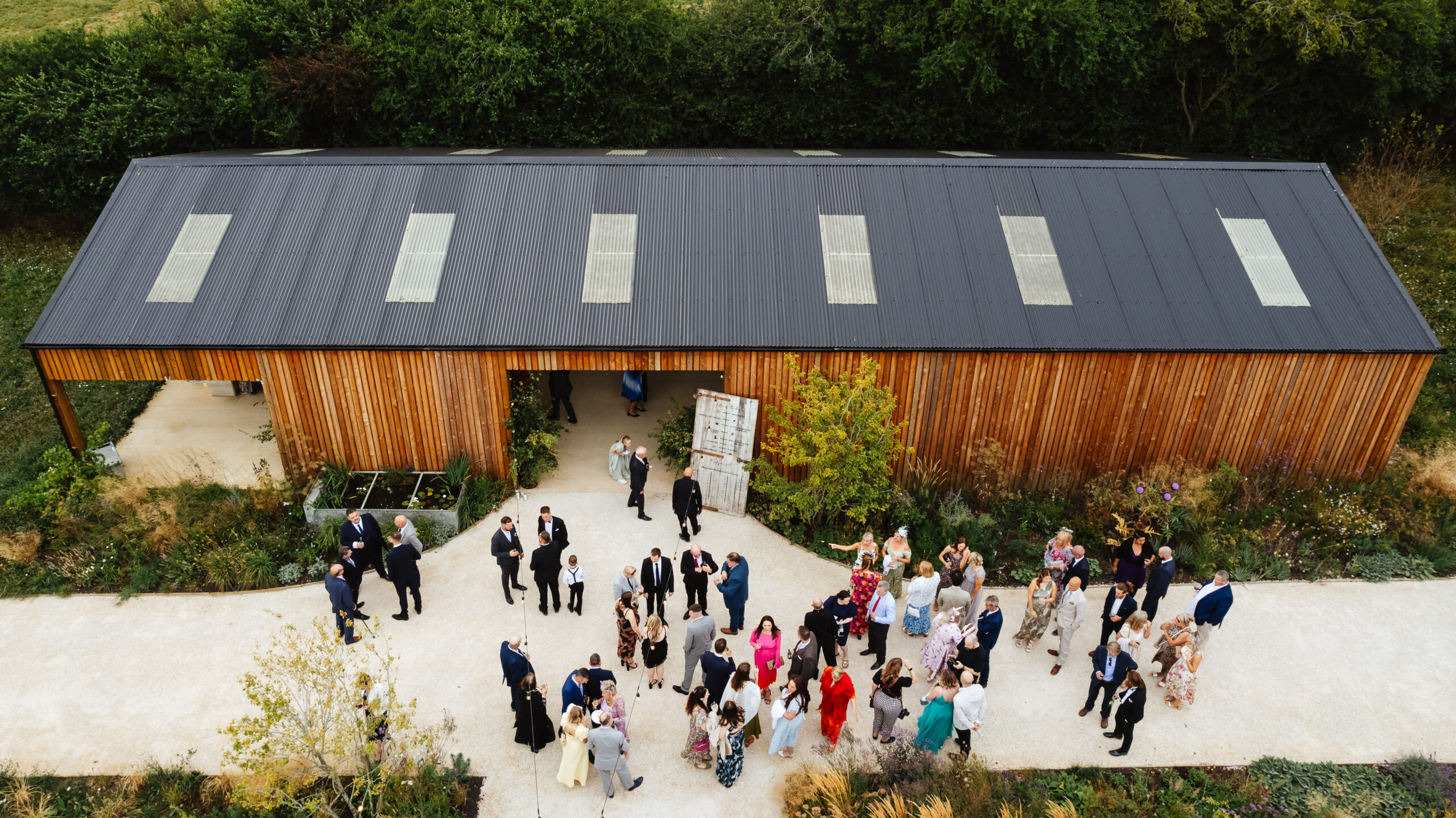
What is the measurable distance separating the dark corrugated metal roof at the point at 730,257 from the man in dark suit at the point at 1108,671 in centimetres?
513

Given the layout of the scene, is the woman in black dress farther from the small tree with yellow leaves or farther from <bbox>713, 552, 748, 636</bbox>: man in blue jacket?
<bbox>713, 552, 748, 636</bbox>: man in blue jacket

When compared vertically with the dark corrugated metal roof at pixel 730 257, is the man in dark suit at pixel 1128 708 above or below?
below

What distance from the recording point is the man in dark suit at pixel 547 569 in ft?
37.3

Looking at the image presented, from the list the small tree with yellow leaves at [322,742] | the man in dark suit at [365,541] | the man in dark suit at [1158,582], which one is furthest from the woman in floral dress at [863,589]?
the man in dark suit at [365,541]

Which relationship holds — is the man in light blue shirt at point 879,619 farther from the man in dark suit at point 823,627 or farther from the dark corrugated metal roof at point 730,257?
the dark corrugated metal roof at point 730,257

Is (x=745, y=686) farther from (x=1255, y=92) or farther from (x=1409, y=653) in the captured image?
(x=1255, y=92)

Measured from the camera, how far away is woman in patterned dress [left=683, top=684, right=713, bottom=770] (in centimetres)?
948

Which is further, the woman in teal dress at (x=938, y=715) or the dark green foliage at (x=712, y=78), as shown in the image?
the dark green foliage at (x=712, y=78)

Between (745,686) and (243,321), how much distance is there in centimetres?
970

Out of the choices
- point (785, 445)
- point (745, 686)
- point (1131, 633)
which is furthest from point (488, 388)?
point (1131, 633)

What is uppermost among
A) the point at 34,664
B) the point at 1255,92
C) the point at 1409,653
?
the point at 1255,92

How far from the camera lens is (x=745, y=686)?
924 cm

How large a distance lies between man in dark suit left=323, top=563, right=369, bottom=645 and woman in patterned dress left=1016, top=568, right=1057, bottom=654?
8593 millimetres

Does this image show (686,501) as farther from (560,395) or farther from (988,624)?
(988,624)
